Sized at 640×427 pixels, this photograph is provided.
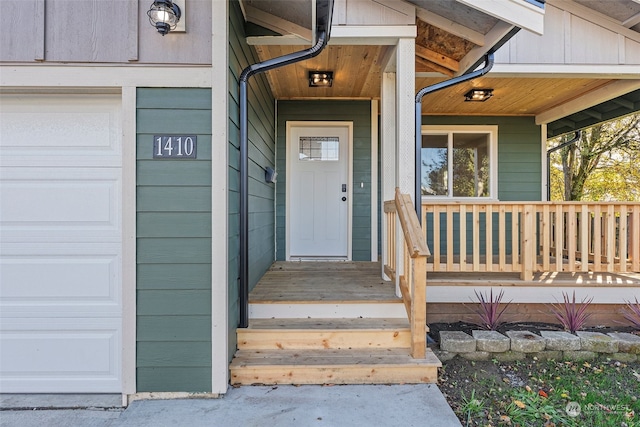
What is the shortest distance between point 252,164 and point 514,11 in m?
2.30

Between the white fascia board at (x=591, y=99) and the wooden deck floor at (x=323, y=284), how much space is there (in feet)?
10.9

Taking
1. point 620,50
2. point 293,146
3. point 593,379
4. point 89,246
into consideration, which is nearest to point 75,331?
point 89,246

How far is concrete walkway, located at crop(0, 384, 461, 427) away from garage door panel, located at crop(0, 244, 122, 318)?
0.60 m

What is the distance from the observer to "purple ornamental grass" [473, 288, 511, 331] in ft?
10.2

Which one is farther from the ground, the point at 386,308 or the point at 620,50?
the point at 620,50

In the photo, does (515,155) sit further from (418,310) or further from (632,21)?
(418,310)

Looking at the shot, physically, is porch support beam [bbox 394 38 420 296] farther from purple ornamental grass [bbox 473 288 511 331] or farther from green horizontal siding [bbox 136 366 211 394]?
green horizontal siding [bbox 136 366 211 394]

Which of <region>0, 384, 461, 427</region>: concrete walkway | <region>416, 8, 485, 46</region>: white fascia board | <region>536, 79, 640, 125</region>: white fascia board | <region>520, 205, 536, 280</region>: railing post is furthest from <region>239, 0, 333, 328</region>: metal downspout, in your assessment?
<region>536, 79, 640, 125</region>: white fascia board

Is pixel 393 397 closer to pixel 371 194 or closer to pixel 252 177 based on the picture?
pixel 252 177

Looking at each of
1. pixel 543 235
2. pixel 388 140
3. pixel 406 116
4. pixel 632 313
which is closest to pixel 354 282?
pixel 388 140

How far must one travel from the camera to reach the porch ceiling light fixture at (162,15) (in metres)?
1.98

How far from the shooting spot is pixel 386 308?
8.99ft

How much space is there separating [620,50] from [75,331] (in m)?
5.36

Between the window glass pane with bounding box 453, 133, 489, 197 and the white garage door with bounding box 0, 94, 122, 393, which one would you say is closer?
the white garage door with bounding box 0, 94, 122, 393
